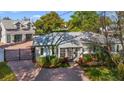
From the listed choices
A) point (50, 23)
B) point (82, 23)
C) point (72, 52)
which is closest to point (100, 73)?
point (72, 52)

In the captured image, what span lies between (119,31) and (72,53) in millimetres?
646

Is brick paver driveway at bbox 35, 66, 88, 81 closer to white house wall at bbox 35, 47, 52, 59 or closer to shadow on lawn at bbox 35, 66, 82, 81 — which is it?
shadow on lawn at bbox 35, 66, 82, 81

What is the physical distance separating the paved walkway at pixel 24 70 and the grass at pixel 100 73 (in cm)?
63

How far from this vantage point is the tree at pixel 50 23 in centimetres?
6862

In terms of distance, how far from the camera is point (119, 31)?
68625 mm

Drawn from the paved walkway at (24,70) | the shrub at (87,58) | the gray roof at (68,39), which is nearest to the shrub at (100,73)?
the shrub at (87,58)

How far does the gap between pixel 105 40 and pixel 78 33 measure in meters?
0.35

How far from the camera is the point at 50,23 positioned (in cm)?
6862

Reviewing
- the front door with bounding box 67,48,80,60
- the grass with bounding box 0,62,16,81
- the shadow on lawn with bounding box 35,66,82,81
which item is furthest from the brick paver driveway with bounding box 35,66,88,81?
the grass with bounding box 0,62,16,81

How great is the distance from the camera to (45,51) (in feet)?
225

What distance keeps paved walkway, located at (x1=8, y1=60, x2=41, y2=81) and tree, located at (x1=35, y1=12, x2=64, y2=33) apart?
18.0 inches
